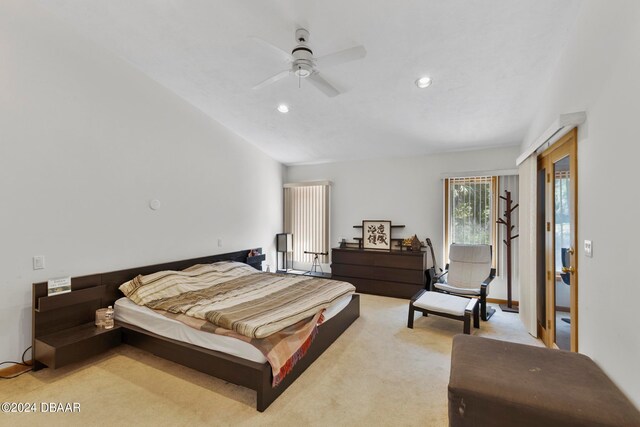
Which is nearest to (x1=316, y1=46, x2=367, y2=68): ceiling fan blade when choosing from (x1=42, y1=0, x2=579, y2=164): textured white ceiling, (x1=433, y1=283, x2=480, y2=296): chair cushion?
(x1=42, y1=0, x2=579, y2=164): textured white ceiling

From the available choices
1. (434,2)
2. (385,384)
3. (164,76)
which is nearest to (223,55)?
(164,76)

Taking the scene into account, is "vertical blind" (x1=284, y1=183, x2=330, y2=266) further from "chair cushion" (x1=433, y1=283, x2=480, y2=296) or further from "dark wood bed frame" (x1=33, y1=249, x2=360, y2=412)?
"dark wood bed frame" (x1=33, y1=249, x2=360, y2=412)

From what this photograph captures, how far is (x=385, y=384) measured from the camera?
2.34m

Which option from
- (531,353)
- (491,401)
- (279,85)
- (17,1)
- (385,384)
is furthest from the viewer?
(279,85)

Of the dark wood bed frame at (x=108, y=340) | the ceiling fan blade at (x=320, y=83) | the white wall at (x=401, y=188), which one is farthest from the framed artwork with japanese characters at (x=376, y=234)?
the ceiling fan blade at (x=320, y=83)

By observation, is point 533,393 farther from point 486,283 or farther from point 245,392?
point 486,283

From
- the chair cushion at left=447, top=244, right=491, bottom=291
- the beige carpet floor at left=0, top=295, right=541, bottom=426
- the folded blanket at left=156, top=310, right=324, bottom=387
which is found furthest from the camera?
the chair cushion at left=447, top=244, right=491, bottom=291

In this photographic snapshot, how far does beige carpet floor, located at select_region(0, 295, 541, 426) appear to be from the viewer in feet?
6.37

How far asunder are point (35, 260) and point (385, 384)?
3.30 metres

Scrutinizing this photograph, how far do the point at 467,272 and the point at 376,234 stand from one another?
1.66 m

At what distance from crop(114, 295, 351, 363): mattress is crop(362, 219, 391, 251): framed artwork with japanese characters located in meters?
2.15

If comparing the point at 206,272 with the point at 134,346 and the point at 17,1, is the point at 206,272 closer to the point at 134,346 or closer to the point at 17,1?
the point at 134,346

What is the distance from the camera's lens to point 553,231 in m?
2.74

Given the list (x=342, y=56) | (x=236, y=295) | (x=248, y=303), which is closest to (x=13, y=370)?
(x=236, y=295)
